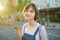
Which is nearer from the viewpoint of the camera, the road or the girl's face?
the girl's face

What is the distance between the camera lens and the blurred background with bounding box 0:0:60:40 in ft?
5.33

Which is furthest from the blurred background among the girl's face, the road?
the girl's face

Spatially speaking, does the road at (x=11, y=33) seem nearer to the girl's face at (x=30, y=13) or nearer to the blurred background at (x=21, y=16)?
the blurred background at (x=21, y=16)

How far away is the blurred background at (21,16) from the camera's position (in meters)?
1.62

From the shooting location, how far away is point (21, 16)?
63.7 inches

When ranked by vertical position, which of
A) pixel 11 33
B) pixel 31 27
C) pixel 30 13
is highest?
pixel 30 13

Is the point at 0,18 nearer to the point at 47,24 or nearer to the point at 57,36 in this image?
the point at 47,24

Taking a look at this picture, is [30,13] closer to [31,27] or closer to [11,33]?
[31,27]

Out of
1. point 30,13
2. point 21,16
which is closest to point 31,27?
point 30,13

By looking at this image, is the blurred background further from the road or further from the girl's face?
the girl's face

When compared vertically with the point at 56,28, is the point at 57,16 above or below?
above

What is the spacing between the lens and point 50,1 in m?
1.65

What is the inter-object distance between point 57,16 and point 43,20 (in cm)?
17

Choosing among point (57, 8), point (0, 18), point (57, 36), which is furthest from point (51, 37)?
point (0, 18)
